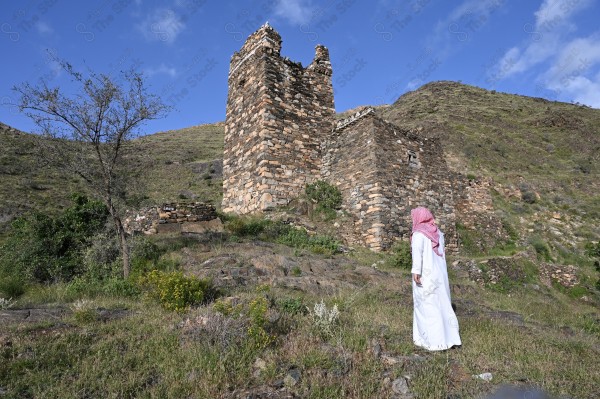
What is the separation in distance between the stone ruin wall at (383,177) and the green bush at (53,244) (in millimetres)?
7591

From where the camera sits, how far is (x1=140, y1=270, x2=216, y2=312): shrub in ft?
18.2

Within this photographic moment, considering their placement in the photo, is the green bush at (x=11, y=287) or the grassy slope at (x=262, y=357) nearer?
the grassy slope at (x=262, y=357)

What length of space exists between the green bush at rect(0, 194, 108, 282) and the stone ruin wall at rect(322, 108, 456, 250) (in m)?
7.59

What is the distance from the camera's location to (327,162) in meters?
13.1

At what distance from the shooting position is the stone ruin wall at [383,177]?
441 inches

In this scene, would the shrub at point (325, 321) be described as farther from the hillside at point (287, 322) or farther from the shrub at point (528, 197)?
the shrub at point (528, 197)

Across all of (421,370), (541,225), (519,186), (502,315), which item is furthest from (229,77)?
(519,186)

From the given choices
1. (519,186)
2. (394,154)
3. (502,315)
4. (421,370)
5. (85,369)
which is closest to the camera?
(85,369)

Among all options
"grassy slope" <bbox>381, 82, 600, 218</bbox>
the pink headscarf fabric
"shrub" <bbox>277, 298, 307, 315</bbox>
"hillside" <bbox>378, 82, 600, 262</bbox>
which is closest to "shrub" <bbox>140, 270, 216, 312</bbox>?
"shrub" <bbox>277, 298, 307, 315</bbox>

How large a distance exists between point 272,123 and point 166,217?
15.6ft

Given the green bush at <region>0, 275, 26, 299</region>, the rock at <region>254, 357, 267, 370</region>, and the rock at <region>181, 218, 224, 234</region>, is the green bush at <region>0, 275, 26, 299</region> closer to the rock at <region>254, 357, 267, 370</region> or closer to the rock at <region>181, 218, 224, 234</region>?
the rock at <region>181, 218, 224, 234</region>

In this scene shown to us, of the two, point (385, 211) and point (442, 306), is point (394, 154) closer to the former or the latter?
point (385, 211)

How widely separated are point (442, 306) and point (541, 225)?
18869 mm

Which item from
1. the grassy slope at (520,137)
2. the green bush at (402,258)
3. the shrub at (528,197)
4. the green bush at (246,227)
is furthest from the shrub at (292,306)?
the grassy slope at (520,137)
